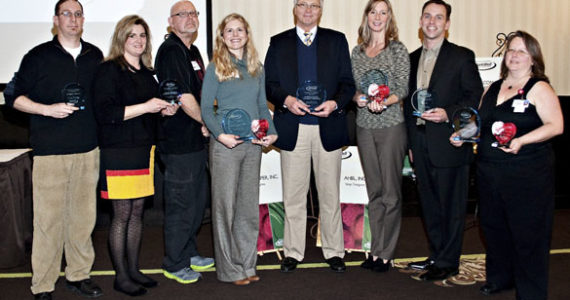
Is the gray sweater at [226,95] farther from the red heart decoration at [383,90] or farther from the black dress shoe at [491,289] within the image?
the black dress shoe at [491,289]

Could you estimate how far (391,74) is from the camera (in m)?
3.66

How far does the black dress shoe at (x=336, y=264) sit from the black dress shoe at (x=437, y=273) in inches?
21.4

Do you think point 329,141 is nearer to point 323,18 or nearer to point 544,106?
point 544,106

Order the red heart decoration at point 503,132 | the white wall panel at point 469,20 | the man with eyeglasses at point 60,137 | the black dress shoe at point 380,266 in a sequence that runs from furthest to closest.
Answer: the white wall panel at point 469,20 < the black dress shoe at point 380,266 < the man with eyeglasses at point 60,137 < the red heart decoration at point 503,132

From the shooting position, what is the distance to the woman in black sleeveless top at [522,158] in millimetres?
2941

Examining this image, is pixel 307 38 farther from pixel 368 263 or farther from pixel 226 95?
pixel 368 263

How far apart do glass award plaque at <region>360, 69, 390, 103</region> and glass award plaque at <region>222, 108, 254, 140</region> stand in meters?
0.82

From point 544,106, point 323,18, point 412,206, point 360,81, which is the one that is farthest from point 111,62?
point 412,206

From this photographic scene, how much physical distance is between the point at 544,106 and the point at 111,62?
2457 mm

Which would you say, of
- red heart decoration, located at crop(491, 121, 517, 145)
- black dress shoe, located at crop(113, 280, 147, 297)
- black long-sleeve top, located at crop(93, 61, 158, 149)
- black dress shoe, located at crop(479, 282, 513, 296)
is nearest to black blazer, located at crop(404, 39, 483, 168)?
red heart decoration, located at crop(491, 121, 517, 145)

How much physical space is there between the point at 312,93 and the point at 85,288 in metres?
1.92

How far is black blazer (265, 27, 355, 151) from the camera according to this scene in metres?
3.71

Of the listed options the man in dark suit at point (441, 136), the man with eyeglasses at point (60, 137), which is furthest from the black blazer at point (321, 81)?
the man with eyeglasses at point (60, 137)

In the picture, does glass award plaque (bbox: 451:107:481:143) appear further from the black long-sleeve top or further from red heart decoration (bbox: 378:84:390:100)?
the black long-sleeve top
